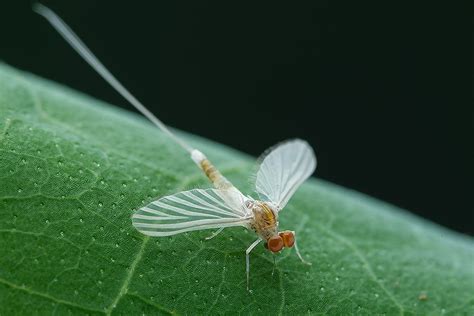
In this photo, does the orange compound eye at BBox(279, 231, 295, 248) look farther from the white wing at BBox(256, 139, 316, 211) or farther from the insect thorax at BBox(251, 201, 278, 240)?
the white wing at BBox(256, 139, 316, 211)

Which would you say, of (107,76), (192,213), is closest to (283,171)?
(192,213)

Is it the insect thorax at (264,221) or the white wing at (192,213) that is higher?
the white wing at (192,213)

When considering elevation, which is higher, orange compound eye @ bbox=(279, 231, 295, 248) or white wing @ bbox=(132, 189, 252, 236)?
white wing @ bbox=(132, 189, 252, 236)

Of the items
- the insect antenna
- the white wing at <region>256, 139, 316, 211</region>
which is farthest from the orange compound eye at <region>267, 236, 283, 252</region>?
the insect antenna

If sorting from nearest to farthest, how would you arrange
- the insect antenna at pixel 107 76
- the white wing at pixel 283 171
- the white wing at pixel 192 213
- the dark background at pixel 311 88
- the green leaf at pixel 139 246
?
the green leaf at pixel 139 246 → the white wing at pixel 192 213 → the insect antenna at pixel 107 76 → the white wing at pixel 283 171 → the dark background at pixel 311 88

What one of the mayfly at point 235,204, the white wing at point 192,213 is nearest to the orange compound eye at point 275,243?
the mayfly at point 235,204

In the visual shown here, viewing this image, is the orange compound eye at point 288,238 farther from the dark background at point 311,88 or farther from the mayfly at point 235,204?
the dark background at point 311,88
